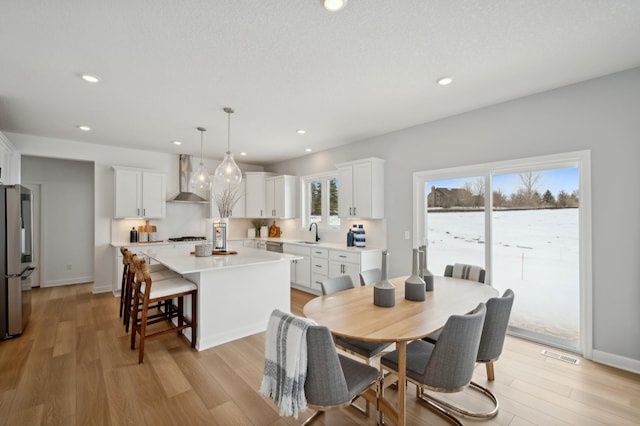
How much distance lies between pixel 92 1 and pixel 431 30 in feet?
7.03

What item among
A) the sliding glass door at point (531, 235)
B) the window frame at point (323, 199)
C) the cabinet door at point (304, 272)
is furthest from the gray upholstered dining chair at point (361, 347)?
the window frame at point (323, 199)

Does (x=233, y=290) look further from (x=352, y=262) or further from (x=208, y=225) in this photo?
(x=208, y=225)

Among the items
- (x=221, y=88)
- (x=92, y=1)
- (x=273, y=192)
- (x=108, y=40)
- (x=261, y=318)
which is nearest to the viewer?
(x=92, y=1)

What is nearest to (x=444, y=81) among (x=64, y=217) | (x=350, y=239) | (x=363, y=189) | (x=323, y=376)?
(x=363, y=189)

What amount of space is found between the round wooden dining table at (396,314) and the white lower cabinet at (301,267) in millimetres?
2774

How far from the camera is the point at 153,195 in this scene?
5.62m

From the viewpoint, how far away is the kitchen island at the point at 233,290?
10.2ft

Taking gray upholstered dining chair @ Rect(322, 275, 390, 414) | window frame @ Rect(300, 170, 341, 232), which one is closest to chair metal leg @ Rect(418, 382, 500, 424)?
gray upholstered dining chair @ Rect(322, 275, 390, 414)

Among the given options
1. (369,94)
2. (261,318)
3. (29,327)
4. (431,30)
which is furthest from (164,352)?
(431,30)

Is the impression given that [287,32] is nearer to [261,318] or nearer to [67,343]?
[261,318]

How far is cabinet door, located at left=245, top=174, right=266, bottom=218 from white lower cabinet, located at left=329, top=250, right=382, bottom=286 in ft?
8.43

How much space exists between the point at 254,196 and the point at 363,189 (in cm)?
303

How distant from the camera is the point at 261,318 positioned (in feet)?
11.7

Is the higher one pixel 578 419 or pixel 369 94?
pixel 369 94
